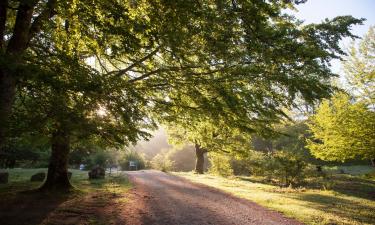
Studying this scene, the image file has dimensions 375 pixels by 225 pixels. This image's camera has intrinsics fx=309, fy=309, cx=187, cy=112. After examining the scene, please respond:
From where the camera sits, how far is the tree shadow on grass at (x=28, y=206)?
29.6ft

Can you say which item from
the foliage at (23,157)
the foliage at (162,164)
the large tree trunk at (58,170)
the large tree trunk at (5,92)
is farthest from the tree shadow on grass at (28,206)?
the foliage at (162,164)

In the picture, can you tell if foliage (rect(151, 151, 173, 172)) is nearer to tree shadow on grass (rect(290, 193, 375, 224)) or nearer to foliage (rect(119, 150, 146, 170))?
foliage (rect(119, 150, 146, 170))

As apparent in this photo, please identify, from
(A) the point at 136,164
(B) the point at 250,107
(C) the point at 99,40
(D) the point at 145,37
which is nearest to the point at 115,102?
(C) the point at 99,40

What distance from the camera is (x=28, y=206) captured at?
433 inches

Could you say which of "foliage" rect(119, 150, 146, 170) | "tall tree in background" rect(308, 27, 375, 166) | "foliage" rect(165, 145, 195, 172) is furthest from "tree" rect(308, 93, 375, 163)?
"foliage" rect(165, 145, 195, 172)

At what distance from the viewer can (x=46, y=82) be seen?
23.2ft

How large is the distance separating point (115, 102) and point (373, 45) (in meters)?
19.2

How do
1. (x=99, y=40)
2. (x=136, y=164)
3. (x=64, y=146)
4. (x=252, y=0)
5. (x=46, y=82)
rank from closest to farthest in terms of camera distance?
1. (x=252, y=0)
2. (x=46, y=82)
3. (x=99, y=40)
4. (x=64, y=146)
5. (x=136, y=164)

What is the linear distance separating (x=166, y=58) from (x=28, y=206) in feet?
23.6

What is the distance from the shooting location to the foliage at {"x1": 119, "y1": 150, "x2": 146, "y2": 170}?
48.3 metres

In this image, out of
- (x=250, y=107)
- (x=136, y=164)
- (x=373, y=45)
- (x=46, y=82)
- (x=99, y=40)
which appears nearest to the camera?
(x=46, y=82)

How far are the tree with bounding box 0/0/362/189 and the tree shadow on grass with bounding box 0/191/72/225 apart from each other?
2491 mm

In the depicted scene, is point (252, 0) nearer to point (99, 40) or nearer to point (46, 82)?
point (99, 40)

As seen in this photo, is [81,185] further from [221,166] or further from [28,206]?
[221,166]
